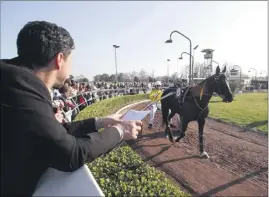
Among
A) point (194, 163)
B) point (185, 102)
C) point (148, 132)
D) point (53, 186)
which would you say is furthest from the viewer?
point (148, 132)

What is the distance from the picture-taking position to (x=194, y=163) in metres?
7.01

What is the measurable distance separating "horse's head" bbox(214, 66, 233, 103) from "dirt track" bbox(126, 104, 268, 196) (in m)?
1.71

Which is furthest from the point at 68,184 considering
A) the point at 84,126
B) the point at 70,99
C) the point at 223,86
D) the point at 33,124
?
the point at 70,99

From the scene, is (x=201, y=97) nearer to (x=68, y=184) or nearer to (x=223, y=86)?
(x=223, y=86)

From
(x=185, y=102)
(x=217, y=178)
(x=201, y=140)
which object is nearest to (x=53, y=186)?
(x=217, y=178)

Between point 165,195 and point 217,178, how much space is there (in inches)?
148

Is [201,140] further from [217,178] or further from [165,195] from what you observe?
[165,195]

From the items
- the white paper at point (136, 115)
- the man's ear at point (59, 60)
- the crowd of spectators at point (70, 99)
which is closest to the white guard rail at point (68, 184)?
the man's ear at point (59, 60)

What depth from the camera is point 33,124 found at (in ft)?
3.92

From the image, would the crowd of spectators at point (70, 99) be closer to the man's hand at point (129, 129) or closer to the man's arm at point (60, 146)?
the man's hand at point (129, 129)

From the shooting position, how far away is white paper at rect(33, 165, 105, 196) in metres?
1.32

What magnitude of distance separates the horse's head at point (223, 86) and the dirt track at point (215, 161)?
67.5 inches

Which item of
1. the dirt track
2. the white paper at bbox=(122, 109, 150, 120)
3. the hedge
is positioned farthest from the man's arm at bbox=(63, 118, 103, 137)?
the dirt track

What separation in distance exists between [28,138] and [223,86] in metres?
7.27
